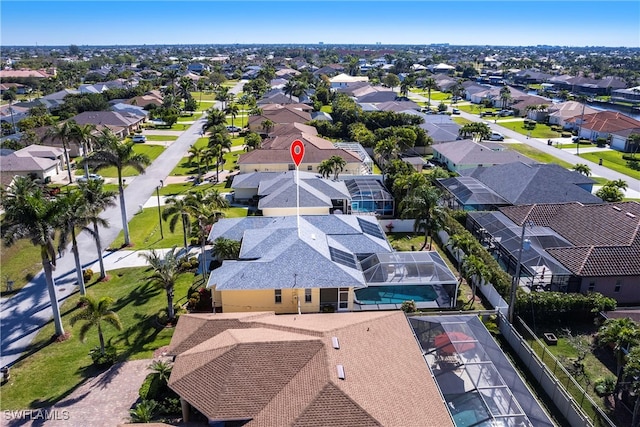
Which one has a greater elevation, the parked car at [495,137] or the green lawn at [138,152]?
the parked car at [495,137]

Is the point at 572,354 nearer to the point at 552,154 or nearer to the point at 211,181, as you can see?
the point at 211,181

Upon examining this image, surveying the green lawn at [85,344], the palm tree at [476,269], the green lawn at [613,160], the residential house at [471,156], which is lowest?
the green lawn at [85,344]

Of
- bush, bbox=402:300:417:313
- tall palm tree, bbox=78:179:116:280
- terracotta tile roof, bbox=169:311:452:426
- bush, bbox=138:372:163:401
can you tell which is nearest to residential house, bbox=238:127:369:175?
tall palm tree, bbox=78:179:116:280

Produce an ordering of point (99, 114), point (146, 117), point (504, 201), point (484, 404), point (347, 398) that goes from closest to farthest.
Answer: point (347, 398)
point (484, 404)
point (504, 201)
point (99, 114)
point (146, 117)

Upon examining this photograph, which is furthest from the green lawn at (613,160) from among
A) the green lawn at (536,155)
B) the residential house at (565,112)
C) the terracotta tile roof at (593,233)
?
the terracotta tile roof at (593,233)

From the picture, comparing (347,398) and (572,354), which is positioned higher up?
(347,398)

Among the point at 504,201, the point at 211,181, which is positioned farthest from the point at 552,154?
the point at 211,181

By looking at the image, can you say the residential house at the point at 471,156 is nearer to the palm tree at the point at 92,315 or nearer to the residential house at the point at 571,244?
the residential house at the point at 571,244
